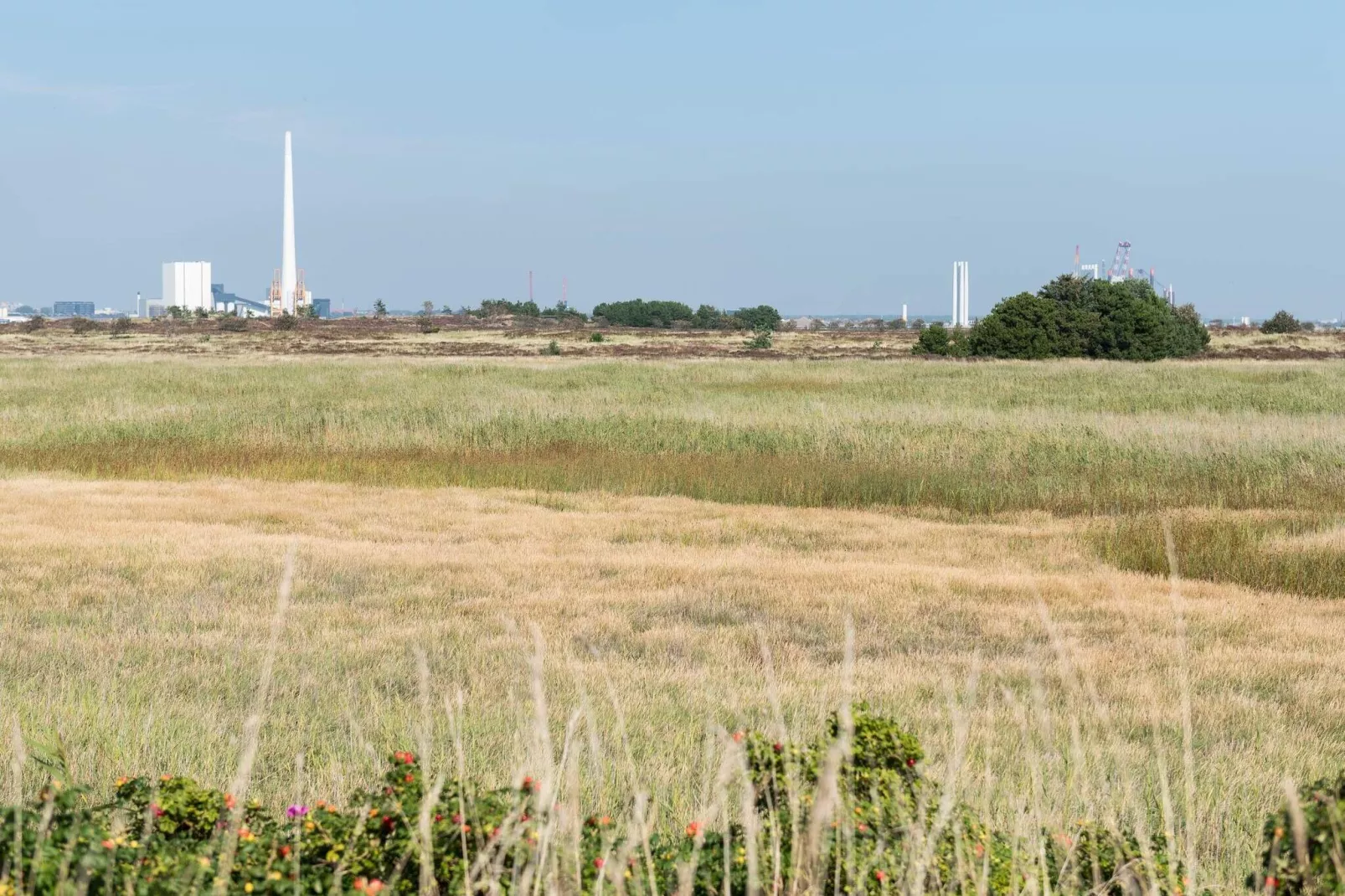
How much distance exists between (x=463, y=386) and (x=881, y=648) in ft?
85.8

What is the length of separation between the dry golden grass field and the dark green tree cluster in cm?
2908

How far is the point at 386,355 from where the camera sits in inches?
2345

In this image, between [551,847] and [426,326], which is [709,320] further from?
[551,847]

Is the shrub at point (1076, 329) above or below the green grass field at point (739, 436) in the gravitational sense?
above

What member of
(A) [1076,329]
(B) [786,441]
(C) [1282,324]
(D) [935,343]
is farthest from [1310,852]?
(C) [1282,324]

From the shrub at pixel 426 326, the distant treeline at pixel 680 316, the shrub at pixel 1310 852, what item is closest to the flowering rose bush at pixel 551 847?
the shrub at pixel 1310 852

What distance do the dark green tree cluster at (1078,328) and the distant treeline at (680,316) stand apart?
68274 millimetres

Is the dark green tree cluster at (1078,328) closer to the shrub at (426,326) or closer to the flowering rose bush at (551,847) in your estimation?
the shrub at (426,326)

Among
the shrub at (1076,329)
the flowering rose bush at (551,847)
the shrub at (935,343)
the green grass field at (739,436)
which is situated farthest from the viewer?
the shrub at (935,343)

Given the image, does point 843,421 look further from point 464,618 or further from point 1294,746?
point 1294,746

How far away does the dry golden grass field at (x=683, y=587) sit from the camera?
225 inches

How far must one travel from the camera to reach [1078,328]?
184 feet

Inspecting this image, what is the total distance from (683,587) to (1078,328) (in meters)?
49.8

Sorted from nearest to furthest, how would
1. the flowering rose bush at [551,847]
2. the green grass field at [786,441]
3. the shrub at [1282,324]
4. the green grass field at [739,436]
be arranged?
the flowering rose bush at [551,847] → the green grass field at [786,441] → the green grass field at [739,436] → the shrub at [1282,324]
